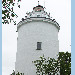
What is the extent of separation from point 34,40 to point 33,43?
337 mm

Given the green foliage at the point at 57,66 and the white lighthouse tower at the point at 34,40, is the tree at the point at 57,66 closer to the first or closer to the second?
the green foliage at the point at 57,66

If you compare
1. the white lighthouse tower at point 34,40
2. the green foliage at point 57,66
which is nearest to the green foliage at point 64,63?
the green foliage at point 57,66

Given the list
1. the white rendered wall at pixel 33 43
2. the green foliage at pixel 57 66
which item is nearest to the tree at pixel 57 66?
the green foliage at pixel 57 66

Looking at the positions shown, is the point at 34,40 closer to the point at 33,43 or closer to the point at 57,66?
the point at 33,43

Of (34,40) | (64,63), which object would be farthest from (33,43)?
(64,63)

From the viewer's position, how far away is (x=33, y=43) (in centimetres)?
1705

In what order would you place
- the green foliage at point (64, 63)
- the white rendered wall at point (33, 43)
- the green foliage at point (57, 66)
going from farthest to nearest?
the white rendered wall at point (33, 43) → the green foliage at point (64, 63) → the green foliage at point (57, 66)

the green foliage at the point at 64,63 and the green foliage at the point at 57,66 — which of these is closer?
the green foliage at the point at 57,66

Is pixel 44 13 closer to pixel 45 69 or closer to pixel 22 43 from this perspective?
pixel 22 43

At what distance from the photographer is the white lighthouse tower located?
1665cm

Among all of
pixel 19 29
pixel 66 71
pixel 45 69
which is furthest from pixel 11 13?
pixel 19 29

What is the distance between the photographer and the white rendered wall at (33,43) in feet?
54.4

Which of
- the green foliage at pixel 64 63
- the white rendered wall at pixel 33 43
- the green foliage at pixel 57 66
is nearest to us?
the green foliage at pixel 57 66

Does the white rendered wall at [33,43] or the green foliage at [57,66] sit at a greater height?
the white rendered wall at [33,43]
